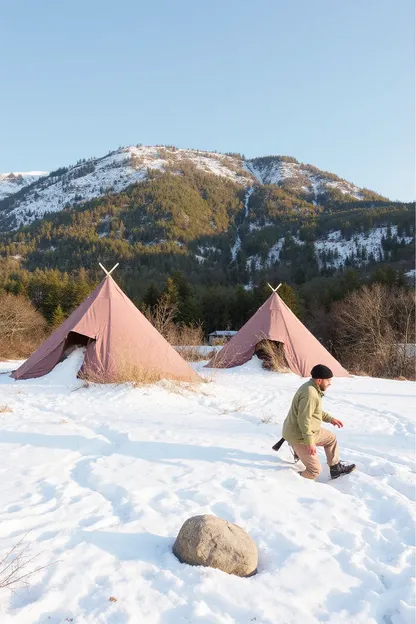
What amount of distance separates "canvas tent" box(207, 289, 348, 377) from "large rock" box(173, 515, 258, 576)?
9.52 m

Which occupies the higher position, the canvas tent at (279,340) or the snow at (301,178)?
the snow at (301,178)

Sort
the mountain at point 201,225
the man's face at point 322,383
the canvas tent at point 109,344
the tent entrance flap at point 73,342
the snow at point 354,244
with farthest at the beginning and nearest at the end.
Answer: the snow at point 354,244
the mountain at point 201,225
the tent entrance flap at point 73,342
the canvas tent at point 109,344
the man's face at point 322,383

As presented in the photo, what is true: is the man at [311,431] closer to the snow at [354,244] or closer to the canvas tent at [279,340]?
the canvas tent at [279,340]

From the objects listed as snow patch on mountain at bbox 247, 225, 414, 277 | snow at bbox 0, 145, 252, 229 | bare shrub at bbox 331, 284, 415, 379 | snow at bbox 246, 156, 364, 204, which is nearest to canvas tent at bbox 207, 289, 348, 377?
bare shrub at bbox 331, 284, 415, 379

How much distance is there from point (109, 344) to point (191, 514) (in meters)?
6.49

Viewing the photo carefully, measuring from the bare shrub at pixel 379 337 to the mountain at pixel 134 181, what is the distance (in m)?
126

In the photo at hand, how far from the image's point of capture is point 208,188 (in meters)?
148

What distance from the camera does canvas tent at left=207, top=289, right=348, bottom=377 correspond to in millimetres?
12125

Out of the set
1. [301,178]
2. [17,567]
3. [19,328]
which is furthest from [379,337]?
[301,178]

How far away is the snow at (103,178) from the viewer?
15000cm

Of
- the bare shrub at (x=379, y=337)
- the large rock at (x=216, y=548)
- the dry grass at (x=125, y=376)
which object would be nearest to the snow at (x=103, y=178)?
the bare shrub at (x=379, y=337)

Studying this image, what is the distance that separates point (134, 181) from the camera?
151250 mm

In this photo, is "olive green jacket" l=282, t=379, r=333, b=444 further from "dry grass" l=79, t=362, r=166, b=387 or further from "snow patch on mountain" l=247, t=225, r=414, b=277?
"snow patch on mountain" l=247, t=225, r=414, b=277

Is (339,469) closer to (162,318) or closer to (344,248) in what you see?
(162,318)
